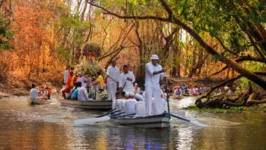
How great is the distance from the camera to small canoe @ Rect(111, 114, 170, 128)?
609 inches

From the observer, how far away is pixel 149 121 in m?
15.8

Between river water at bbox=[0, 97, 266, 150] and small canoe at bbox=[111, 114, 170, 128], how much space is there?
0.69 feet

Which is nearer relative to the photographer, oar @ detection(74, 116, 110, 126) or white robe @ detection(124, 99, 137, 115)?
oar @ detection(74, 116, 110, 126)

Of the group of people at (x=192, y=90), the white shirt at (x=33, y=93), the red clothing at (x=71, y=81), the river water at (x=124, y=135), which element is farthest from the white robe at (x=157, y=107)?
the group of people at (x=192, y=90)

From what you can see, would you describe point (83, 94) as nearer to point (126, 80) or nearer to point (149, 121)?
point (126, 80)

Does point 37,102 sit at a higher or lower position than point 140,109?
higher

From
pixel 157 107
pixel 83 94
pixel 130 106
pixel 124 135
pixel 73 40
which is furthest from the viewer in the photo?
pixel 73 40


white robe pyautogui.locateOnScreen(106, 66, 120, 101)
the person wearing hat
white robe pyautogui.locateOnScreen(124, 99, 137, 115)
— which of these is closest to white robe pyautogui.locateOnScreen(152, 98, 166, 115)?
the person wearing hat

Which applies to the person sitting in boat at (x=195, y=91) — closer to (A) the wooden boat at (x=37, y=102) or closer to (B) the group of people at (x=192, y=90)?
(B) the group of people at (x=192, y=90)

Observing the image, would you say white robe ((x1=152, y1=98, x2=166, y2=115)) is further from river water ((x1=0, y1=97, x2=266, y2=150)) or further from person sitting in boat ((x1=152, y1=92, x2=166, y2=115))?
river water ((x1=0, y1=97, x2=266, y2=150))

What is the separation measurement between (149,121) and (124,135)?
1326 mm

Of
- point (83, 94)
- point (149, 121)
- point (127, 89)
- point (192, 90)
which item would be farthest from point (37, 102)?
point (192, 90)

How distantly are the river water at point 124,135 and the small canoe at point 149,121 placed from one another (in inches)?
8.3

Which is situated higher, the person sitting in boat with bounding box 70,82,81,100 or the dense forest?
the dense forest
